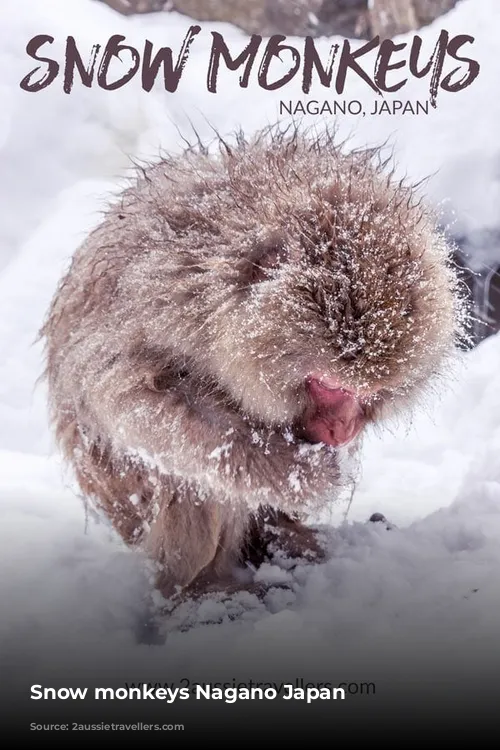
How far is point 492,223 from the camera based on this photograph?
235cm

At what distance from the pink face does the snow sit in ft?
0.80

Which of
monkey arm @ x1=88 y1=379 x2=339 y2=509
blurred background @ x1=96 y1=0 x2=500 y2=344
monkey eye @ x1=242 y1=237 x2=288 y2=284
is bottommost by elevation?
monkey arm @ x1=88 y1=379 x2=339 y2=509

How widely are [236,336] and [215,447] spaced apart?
0.76 ft

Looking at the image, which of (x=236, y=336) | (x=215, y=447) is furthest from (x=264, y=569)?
(x=236, y=336)

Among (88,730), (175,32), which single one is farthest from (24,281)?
(88,730)

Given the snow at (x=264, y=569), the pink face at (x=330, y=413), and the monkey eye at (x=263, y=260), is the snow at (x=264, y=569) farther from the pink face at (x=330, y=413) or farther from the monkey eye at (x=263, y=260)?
the monkey eye at (x=263, y=260)

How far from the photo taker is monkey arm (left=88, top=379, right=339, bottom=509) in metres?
1.47

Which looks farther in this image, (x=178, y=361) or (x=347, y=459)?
(x=347, y=459)

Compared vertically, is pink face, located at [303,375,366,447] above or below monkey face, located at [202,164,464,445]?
below

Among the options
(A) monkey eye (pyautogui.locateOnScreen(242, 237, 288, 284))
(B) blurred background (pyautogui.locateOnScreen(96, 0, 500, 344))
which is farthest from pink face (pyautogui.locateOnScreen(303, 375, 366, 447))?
(B) blurred background (pyautogui.locateOnScreen(96, 0, 500, 344))

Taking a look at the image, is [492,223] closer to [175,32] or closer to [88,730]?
[175,32]

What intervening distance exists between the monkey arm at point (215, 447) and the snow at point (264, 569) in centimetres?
23

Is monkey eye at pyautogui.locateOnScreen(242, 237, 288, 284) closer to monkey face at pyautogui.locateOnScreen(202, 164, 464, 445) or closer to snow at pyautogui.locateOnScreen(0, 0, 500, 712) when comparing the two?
monkey face at pyautogui.locateOnScreen(202, 164, 464, 445)

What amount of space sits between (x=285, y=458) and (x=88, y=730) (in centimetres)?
57
